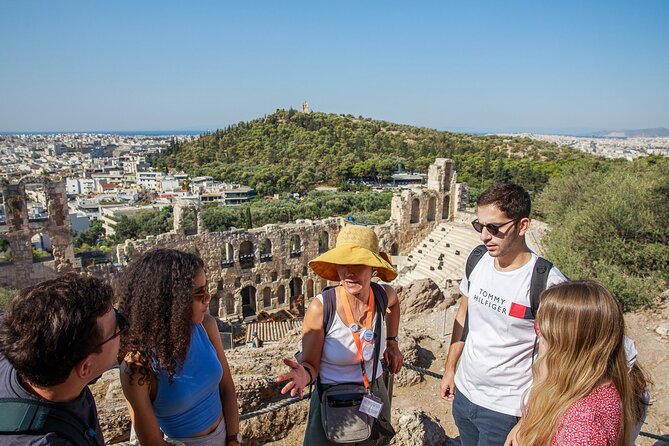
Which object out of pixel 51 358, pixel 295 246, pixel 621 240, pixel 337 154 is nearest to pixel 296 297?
pixel 295 246

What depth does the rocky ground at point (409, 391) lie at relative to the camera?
468cm

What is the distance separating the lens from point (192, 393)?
8.61 ft

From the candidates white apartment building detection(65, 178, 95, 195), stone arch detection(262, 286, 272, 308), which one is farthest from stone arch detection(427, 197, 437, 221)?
white apartment building detection(65, 178, 95, 195)

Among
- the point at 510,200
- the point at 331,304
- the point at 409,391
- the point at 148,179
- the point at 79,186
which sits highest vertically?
the point at 510,200

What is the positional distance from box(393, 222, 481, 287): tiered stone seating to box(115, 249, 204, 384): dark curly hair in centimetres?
1630

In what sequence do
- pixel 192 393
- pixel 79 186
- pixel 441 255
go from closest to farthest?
pixel 192 393 → pixel 441 255 → pixel 79 186

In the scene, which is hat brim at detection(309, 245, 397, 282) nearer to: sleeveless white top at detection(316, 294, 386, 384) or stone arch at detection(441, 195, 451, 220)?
sleeveless white top at detection(316, 294, 386, 384)

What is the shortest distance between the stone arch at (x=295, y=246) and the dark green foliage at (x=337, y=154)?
29382mm

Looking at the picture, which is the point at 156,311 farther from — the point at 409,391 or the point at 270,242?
the point at 270,242

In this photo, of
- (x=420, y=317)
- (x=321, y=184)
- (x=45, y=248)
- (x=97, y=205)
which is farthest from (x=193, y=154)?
(x=420, y=317)

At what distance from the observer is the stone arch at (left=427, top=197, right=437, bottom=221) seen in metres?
22.9

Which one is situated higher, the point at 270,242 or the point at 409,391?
the point at 409,391

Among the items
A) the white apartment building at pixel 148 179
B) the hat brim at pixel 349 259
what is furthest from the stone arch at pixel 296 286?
the white apartment building at pixel 148 179

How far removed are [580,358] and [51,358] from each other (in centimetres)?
241
